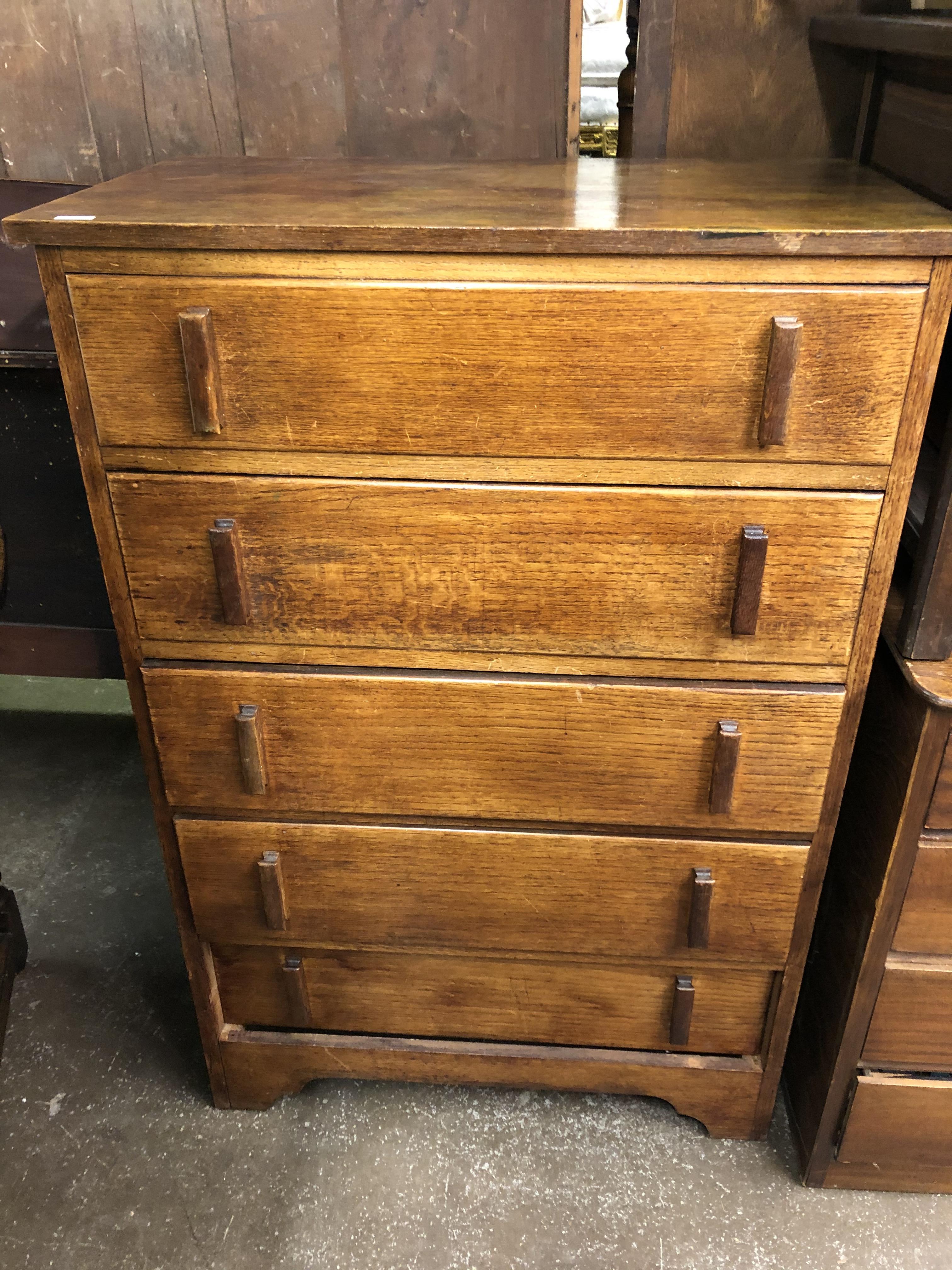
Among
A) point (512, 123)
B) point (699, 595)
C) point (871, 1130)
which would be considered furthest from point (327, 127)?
point (871, 1130)

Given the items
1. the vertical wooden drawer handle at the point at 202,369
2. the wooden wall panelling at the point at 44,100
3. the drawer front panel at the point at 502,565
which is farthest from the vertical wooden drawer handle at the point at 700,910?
the wooden wall panelling at the point at 44,100

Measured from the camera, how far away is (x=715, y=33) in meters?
1.33

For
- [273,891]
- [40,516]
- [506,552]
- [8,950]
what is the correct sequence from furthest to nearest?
[40,516], [8,950], [273,891], [506,552]

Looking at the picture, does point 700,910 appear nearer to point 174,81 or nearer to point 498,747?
point 498,747

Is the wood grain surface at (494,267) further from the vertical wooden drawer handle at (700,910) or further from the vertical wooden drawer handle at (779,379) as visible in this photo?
the vertical wooden drawer handle at (700,910)

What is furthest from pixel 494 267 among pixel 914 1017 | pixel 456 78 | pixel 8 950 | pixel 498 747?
pixel 8 950

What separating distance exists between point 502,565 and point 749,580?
0.26 meters

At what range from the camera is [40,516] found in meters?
1.84

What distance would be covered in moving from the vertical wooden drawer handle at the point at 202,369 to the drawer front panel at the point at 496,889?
20.6 inches

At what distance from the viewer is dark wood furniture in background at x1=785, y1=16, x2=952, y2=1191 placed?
1071 millimetres

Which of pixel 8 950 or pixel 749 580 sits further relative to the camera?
pixel 8 950

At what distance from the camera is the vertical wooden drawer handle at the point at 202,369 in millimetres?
939

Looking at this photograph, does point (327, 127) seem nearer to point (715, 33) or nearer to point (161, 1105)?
point (715, 33)

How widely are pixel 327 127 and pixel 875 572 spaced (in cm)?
104
